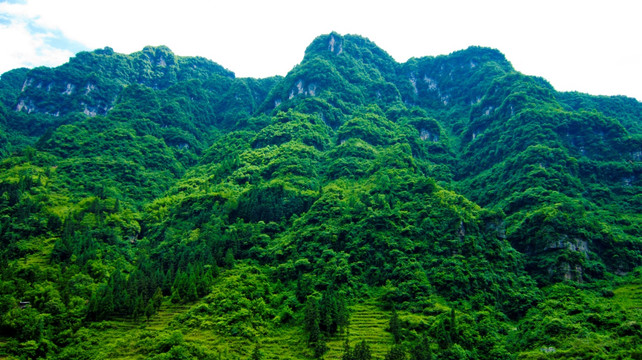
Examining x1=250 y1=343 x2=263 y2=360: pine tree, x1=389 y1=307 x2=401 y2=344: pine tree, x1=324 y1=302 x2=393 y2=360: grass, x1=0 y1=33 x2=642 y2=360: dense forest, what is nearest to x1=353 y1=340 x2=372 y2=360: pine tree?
x1=0 y1=33 x2=642 y2=360: dense forest

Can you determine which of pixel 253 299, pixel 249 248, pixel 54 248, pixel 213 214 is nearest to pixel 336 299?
pixel 253 299

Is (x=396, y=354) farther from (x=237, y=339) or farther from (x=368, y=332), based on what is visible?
(x=237, y=339)

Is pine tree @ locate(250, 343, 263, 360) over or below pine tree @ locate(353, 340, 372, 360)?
below

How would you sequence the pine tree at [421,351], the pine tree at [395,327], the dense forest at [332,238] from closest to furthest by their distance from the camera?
the pine tree at [421,351], the pine tree at [395,327], the dense forest at [332,238]

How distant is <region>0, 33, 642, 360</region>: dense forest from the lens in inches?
2226

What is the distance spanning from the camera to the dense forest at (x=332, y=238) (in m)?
56.5

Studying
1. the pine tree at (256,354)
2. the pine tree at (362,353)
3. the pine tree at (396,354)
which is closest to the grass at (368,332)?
the pine tree at (396,354)

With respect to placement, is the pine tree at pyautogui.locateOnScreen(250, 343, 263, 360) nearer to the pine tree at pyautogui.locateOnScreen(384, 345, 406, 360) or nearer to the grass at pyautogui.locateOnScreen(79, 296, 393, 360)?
the grass at pyautogui.locateOnScreen(79, 296, 393, 360)

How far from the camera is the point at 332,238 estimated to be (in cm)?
7931

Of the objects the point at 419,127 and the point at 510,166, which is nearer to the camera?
the point at 510,166

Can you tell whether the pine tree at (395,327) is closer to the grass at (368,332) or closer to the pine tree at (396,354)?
the grass at (368,332)

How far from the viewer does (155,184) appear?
119625 mm

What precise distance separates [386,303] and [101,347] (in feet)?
137

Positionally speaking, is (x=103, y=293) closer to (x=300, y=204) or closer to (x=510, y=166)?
(x=300, y=204)
